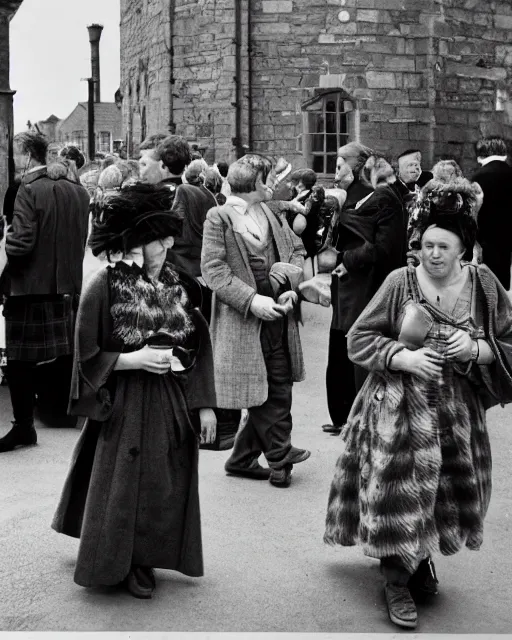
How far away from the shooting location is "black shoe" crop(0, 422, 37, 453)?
7.59 m

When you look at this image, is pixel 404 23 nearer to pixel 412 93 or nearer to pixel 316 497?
pixel 412 93

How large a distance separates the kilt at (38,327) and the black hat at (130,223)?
3026 millimetres

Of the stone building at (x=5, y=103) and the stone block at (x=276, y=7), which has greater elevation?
the stone block at (x=276, y=7)

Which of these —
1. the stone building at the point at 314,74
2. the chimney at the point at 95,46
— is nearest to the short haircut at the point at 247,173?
the stone building at the point at 314,74

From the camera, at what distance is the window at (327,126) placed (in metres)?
22.3

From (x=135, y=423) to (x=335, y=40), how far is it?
18.4 m

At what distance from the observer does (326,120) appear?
22422 millimetres

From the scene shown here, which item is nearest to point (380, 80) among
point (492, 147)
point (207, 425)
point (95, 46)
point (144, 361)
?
point (492, 147)

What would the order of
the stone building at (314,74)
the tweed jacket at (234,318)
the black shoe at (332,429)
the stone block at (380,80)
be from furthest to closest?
1. the stone block at (380,80)
2. the stone building at (314,74)
3. the black shoe at (332,429)
4. the tweed jacket at (234,318)

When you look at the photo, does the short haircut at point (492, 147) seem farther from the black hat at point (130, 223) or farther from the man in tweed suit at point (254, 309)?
the black hat at point (130, 223)

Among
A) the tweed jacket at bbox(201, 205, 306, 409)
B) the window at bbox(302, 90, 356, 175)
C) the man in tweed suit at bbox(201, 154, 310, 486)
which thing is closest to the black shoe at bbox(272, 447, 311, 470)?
the man in tweed suit at bbox(201, 154, 310, 486)

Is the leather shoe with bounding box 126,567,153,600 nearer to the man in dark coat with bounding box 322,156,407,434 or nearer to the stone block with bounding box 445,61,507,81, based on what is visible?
A: the man in dark coat with bounding box 322,156,407,434

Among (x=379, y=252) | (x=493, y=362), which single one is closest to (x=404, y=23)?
(x=379, y=252)

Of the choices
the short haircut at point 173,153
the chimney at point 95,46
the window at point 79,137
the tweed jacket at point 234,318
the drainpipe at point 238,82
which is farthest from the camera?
the window at point 79,137
